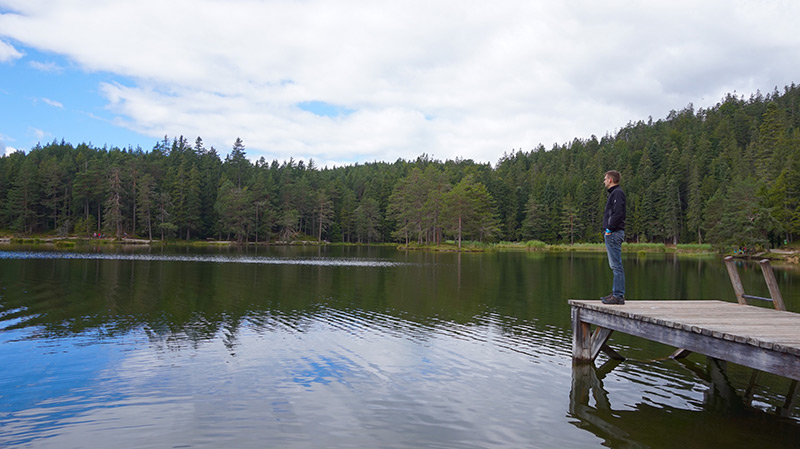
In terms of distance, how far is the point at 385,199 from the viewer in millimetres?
119812

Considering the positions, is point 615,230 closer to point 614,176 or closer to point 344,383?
point 614,176

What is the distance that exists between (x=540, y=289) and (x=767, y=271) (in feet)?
48.8

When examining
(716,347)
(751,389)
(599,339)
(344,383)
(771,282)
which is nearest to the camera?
(716,347)

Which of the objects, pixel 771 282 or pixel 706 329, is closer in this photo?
Result: pixel 706 329

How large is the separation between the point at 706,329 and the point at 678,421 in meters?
1.48

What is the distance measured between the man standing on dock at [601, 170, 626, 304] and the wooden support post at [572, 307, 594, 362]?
73cm

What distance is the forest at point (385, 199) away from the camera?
82125mm

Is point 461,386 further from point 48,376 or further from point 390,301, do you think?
point 390,301

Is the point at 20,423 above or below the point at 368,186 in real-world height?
below

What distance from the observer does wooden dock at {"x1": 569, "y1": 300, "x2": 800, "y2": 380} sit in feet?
19.6

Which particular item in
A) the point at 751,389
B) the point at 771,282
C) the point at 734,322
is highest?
the point at 771,282

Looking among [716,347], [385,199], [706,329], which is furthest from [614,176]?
[385,199]

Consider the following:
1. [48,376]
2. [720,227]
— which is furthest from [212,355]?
[720,227]

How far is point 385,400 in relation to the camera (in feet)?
25.0
